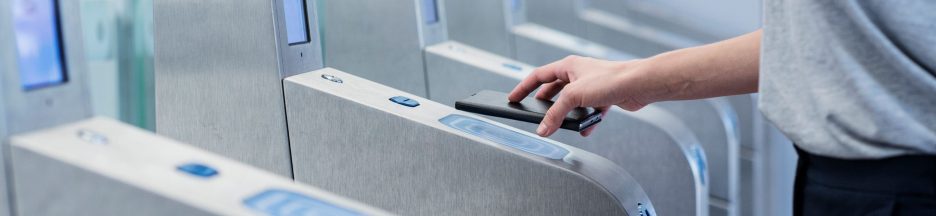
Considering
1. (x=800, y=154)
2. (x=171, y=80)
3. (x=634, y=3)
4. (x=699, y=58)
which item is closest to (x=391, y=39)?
(x=171, y=80)

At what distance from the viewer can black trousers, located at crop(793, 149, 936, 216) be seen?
2.44 feet

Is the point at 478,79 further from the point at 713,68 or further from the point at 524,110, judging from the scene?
the point at 713,68

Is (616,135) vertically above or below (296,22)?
below

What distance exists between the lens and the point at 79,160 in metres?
0.69

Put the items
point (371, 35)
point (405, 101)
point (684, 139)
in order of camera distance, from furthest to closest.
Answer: point (684, 139), point (371, 35), point (405, 101)

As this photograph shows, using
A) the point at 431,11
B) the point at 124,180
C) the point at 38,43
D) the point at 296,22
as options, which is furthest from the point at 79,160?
the point at 431,11

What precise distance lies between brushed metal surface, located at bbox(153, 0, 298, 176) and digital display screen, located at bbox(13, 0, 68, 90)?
1.19 feet

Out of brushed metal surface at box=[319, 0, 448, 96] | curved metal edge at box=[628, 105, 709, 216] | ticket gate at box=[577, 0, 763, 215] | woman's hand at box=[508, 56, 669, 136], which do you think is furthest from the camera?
ticket gate at box=[577, 0, 763, 215]

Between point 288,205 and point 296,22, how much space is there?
59cm

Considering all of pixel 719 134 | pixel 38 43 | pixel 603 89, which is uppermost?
pixel 38 43

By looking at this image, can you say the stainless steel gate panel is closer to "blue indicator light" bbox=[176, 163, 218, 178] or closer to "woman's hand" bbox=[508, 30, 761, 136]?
"woman's hand" bbox=[508, 30, 761, 136]

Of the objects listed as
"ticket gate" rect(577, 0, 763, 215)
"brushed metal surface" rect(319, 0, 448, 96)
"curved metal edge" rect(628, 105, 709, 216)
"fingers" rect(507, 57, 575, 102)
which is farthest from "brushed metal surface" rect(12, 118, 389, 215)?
"ticket gate" rect(577, 0, 763, 215)

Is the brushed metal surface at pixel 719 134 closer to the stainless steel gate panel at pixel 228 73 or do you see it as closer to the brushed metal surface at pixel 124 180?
the stainless steel gate panel at pixel 228 73

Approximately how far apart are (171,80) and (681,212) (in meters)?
1.11
